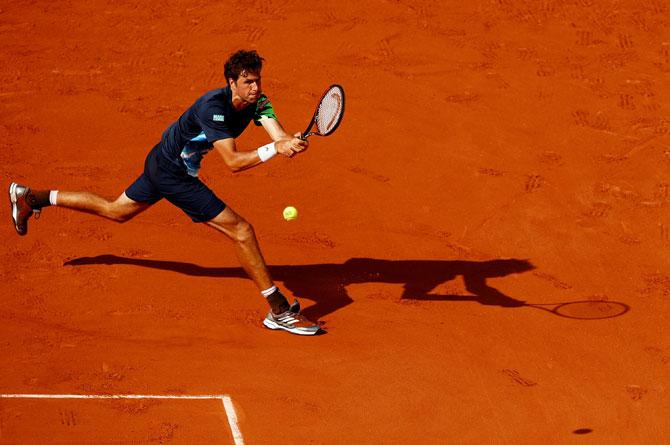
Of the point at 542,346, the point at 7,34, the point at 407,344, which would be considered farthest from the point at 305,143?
the point at 7,34

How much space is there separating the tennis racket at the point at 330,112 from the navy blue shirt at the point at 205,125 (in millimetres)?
395

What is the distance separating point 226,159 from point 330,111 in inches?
38.0

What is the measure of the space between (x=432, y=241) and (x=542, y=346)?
210 centimetres

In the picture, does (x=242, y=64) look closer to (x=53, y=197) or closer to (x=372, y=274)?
(x=53, y=197)

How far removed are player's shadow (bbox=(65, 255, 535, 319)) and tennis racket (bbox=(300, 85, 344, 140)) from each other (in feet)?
5.59

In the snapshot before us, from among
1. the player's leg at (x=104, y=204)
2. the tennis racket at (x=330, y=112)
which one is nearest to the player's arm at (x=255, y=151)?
the tennis racket at (x=330, y=112)

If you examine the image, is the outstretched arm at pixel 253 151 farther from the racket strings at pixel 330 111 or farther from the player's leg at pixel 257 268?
the player's leg at pixel 257 268

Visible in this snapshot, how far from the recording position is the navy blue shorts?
892 cm

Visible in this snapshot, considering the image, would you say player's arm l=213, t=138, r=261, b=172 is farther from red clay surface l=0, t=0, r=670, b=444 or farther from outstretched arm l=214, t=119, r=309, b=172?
red clay surface l=0, t=0, r=670, b=444

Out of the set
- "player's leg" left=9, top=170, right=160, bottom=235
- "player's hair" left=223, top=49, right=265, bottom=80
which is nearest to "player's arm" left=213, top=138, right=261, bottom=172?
"player's hair" left=223, top=49, right=265, bottom=80

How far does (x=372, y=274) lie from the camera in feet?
33.2

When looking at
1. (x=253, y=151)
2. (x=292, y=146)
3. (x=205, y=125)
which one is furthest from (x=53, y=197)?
(x=292, y=146)

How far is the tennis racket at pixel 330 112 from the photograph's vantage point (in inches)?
336

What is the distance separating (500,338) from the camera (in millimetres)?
9000
